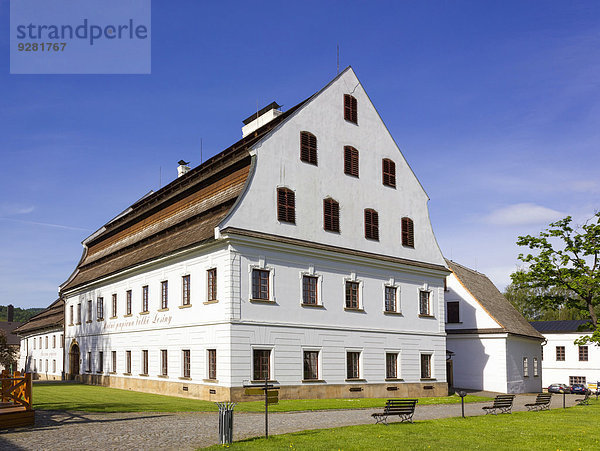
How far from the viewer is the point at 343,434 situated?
57.5ft

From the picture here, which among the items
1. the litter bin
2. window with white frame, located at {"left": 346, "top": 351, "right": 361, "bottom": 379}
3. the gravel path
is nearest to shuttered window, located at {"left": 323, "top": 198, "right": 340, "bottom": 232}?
window with white frame, located at {"left": 346, "top": 351, "right": 361, "bottom": 379}

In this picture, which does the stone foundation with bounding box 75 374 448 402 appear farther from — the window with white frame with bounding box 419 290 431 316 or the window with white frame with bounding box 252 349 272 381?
the window with white frame with bounding box 419 290 431 316

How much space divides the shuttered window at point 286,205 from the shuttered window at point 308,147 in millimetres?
2282

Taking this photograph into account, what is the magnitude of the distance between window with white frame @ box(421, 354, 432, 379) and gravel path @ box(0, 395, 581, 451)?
1167cm

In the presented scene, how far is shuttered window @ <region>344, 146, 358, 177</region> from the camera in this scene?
34.4m

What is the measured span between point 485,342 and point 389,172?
54.4ft

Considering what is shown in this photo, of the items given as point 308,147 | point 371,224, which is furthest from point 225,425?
point 371,224

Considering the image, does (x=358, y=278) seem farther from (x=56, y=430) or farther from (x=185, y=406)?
(x=56, y=430)

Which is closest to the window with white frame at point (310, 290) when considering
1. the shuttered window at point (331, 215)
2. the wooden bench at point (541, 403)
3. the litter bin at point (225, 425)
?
the shuttered window at point (331, 215)

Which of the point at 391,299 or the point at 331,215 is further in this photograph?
the point at 391,299

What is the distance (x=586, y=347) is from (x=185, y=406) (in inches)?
2108

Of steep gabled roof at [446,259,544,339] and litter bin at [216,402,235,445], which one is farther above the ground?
steep gabled roof at [446,259,544,339]

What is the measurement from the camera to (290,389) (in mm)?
29062

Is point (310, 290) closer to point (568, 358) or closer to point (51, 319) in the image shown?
point (51, 319)
